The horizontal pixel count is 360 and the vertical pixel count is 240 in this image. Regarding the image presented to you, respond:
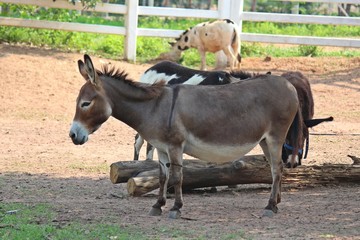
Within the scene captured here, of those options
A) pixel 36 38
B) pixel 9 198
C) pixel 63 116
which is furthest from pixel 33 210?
pixel 36 38

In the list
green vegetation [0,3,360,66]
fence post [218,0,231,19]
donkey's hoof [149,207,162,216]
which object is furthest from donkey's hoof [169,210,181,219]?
fence post [218,0,231,19]

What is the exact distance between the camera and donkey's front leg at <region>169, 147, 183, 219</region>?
859cm

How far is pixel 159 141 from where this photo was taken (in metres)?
8.63

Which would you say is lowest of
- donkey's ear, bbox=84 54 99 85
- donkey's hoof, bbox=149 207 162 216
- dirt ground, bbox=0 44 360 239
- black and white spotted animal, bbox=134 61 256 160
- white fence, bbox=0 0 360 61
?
dirt ground, bbox=0 44 360 239

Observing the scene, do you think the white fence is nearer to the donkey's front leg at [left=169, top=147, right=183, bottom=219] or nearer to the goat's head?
the goat's head

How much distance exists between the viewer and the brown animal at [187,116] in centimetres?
860

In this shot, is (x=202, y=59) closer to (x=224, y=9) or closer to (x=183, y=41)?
(x=183, y=41)

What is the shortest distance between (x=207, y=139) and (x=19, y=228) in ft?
6.91

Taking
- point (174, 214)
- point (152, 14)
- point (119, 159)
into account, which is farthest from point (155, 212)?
point (152, 14)

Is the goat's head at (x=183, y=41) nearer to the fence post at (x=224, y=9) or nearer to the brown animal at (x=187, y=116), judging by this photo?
the fence post at (x=224, y=9)

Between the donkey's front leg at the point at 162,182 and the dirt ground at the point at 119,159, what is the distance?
0.13 m

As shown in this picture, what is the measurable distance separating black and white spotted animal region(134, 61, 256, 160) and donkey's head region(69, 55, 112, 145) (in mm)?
2256

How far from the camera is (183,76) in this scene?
37.3ft

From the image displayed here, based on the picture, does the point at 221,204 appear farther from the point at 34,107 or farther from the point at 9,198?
the point at 34,107
